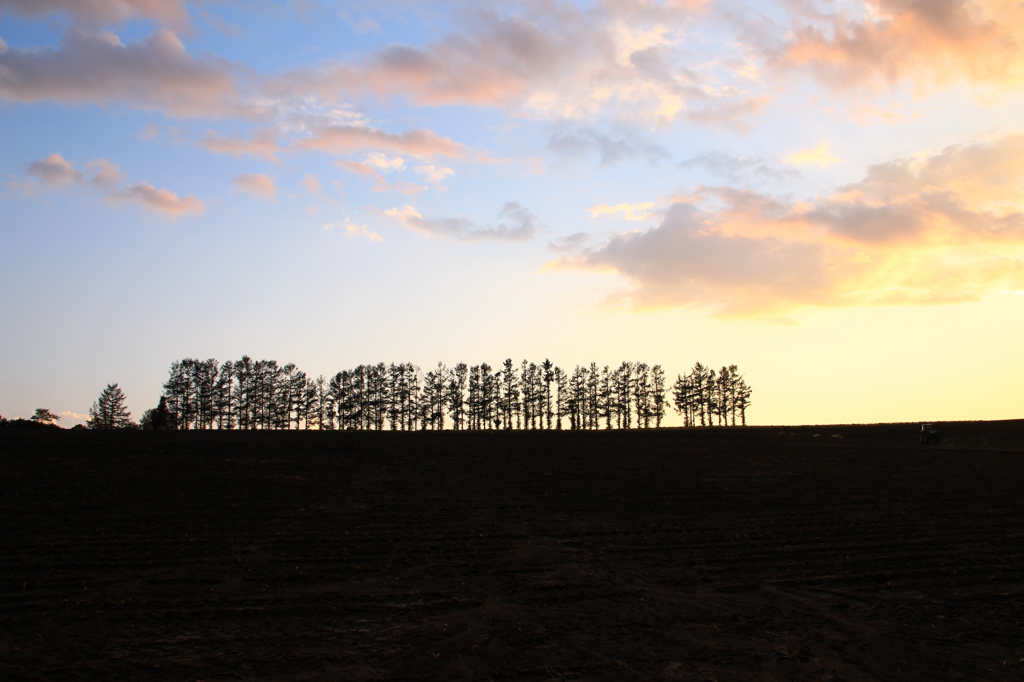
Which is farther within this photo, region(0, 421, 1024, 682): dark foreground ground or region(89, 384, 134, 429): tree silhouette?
region(89, 384, 134, 429): tree silhouette

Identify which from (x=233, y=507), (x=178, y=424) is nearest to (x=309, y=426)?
(x=178, y=424)

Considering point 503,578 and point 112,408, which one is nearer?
point 503,578

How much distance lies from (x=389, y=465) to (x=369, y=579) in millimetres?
20890

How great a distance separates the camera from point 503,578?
12.9 m

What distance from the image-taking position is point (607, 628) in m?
10.1

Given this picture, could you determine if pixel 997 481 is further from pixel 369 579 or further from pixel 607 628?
pixel 369 579

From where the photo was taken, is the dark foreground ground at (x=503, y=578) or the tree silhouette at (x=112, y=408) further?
the tree silhouette at (x=112, y=408)

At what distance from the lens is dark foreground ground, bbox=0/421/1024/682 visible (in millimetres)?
8773

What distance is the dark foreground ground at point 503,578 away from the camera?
8.77 meters

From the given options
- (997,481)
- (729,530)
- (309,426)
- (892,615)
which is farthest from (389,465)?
(309,426)

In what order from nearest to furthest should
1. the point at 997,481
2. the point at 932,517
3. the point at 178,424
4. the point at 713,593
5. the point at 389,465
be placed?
the point at 713,593 → the point at 932,517 → the point at 997,481 → the point at 389,465 → the point at 178,424

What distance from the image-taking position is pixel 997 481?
28.4 metres

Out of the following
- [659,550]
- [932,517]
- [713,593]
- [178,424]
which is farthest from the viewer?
[178,424]

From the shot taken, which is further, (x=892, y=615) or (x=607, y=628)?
(x=892, y=615)
